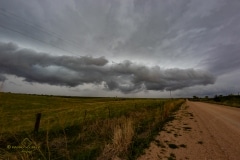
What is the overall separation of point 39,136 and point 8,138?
215cm

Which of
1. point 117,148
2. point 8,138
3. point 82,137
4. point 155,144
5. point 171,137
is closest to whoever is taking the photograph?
point 117,148

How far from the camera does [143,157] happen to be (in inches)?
259

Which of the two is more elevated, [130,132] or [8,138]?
[130,132]

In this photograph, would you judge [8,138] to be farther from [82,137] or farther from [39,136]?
[82,137]

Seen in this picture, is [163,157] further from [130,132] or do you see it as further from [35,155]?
[35,155]

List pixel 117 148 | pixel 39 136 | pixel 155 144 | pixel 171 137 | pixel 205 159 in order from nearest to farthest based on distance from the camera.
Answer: pixel 205 159
pixel 117 148
pixel 155 144
pixel 171 137
pixel 39 136

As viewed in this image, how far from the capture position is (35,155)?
8.46 m

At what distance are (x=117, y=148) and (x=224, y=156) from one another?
4135 mm

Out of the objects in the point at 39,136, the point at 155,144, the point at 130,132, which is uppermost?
the point at 130,132

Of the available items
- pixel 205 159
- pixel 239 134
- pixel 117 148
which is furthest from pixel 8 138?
pixel 239 134

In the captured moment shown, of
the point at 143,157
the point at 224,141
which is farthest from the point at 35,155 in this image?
the point at 224,141

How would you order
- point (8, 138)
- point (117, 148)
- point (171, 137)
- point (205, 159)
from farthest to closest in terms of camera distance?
point (8, 138)
point (171, 137)
point (117, 148)
point (205, 159)

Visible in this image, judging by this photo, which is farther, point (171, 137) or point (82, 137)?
point (82, 137)

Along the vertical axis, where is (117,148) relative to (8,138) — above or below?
above
